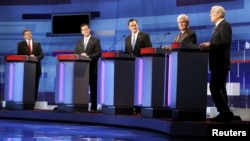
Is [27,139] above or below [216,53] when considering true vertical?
below

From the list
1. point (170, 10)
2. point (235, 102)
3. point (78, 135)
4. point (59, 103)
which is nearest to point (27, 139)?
point (78, 135)

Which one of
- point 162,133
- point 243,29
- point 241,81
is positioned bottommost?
point 162,133

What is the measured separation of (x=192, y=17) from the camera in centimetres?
886

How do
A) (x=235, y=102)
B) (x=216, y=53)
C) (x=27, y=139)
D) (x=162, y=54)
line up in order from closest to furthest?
(x=27, y=139) < (x=216, y=53) < (x=162, y=54) < (x=235, y=102)

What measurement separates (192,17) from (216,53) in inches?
118

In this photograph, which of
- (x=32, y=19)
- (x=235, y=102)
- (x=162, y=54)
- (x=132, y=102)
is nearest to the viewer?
(x=162, y=54)

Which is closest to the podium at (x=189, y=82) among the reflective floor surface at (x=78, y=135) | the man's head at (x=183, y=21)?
the reflective floor surface at (x=78, y=135)

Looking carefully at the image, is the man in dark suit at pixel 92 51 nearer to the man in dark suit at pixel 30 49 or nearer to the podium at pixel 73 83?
the podium at pixel 73 83

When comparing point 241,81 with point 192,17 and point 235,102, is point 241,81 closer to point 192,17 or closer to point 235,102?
point 235,102

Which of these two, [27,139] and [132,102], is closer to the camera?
[27,139]

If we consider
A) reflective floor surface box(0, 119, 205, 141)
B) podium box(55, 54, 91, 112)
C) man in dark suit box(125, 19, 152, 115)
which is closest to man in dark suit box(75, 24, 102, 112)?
podium box(55, 54, 91, 112)

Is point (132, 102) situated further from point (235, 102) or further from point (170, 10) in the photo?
point (170, 10)

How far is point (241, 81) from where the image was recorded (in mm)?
8102

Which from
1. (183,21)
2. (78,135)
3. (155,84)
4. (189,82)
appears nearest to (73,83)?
(155,84)
